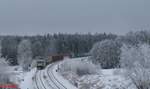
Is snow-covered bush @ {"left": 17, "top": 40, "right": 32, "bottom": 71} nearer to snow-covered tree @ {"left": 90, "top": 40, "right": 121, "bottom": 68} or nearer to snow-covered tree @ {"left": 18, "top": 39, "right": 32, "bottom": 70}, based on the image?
snow-covered tree @ {"left": 18, "top": 39, "right": 32, "bottom": 70}

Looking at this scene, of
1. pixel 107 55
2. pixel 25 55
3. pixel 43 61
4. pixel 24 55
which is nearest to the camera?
pixel 43 61

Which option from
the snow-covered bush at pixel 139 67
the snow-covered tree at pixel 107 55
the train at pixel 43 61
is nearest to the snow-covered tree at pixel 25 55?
the train at pixel 43 61

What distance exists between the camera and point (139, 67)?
107 ft

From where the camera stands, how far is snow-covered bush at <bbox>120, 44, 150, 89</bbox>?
31.2 meters

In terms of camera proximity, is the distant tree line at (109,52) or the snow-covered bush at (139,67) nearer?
the snow-covered bush at (139,67)

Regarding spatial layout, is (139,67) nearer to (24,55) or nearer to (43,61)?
(43,61)

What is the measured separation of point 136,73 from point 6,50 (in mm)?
63848

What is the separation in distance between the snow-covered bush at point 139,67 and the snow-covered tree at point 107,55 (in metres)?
26.0

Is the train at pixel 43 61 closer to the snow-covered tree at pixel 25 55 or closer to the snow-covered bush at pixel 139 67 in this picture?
the snow-covered tree at pixel 25 55

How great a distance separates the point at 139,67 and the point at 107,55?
35158mm

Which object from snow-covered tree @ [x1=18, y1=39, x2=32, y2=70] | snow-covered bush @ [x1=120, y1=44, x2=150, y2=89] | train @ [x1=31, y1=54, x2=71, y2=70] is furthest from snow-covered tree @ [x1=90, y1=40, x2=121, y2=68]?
snow-covered bush @ [x1=120, y1=44, x2=150, y2=89]

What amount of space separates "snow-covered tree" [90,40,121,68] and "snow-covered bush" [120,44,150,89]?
1026 inches

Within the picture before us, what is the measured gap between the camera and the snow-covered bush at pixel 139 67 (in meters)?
31.2

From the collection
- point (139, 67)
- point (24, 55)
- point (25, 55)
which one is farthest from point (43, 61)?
point (139, 67)
